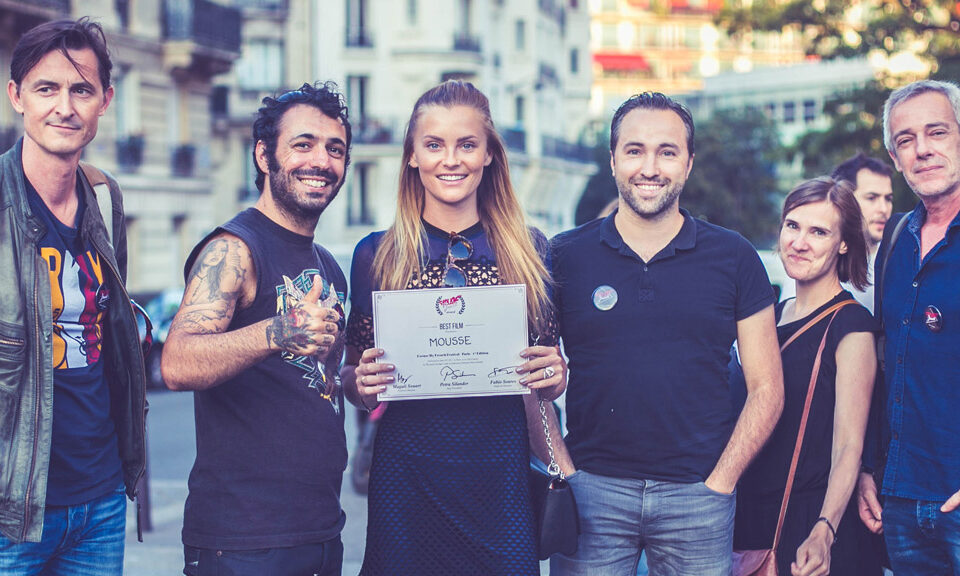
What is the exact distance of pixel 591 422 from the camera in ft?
13.4

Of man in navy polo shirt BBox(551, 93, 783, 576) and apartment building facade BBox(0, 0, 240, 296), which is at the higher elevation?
apartment building facade BBox(0, 0, 240, 296)

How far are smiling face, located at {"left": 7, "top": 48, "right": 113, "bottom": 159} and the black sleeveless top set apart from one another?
539 millimetres

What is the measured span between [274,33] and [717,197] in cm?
2146

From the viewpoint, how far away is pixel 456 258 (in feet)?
13.2

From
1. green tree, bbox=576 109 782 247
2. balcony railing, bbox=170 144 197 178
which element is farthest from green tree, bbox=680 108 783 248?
balcony railing, bbox=170 144 197 178

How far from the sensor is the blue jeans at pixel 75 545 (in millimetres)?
3348

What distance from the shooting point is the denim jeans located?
3.54 m

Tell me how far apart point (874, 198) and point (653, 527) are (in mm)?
3459

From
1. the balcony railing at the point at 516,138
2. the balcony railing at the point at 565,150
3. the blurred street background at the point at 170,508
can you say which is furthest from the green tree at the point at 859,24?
the balcony railing at the point at 565,150

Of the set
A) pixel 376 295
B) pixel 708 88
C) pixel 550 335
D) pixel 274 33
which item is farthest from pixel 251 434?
Answer: pixel 708 88

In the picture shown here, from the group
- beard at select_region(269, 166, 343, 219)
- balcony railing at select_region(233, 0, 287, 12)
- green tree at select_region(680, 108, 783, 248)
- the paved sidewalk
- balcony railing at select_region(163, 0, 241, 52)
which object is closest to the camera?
beard at select_region(269, 166, 343, 219)

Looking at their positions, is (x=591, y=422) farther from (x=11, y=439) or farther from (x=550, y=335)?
(x=11, y=439)

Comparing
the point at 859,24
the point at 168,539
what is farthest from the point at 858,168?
the point at 859,24

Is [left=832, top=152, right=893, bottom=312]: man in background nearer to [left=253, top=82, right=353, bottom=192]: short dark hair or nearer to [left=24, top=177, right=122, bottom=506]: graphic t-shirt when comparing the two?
[left=253, top=82, right=353, bottom=192]: short dark hair
